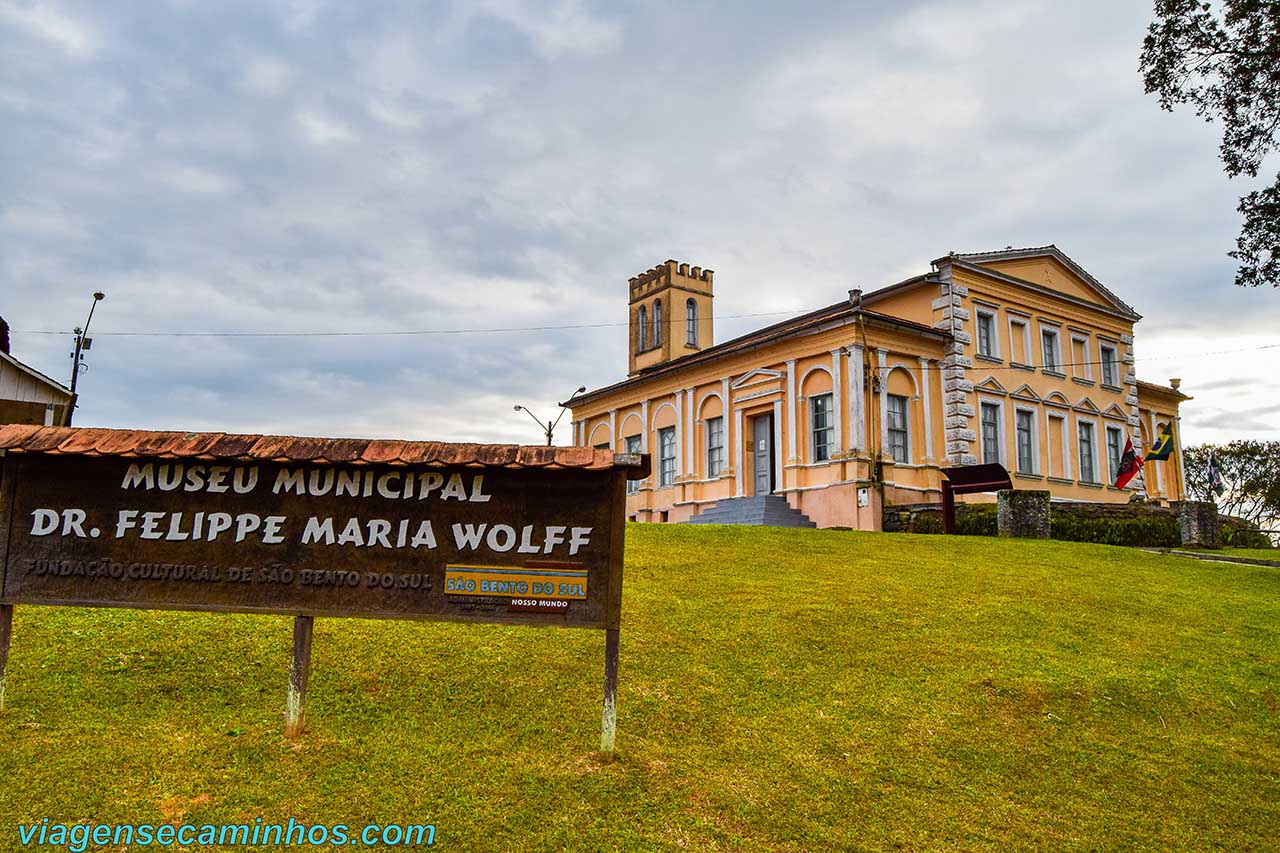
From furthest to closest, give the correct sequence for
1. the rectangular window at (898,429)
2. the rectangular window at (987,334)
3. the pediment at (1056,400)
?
the pediment at (1056,400) < the rectangular window at (987,334) < the rectangular window at (898,429)

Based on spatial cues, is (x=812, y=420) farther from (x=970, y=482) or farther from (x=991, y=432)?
(x=970, y=482)

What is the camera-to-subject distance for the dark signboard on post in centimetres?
589

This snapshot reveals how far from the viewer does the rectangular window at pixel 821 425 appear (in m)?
23.5

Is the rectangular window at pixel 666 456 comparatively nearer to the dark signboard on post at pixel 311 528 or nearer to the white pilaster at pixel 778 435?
the white pilaster at pixel 778 435

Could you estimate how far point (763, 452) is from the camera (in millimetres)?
25641

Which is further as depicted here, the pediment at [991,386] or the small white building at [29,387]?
the pediment at [991,386]

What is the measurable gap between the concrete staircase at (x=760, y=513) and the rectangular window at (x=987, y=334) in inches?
292

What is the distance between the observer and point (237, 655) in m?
7.38

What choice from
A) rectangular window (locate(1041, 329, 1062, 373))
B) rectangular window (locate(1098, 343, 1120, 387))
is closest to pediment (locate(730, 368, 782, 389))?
rectangular window (locate(1041, 329, 1062, 373))

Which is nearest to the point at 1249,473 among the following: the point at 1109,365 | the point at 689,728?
the point at 1109,365

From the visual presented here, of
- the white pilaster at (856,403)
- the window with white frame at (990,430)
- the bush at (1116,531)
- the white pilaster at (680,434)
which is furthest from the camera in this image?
the white pilaster at (680,434)

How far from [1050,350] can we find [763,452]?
9.80 meters

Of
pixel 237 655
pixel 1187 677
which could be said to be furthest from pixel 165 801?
pixel 1187 677

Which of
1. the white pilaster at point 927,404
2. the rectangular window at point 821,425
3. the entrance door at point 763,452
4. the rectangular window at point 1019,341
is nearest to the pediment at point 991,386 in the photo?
the rectangular window at point 1019,341
